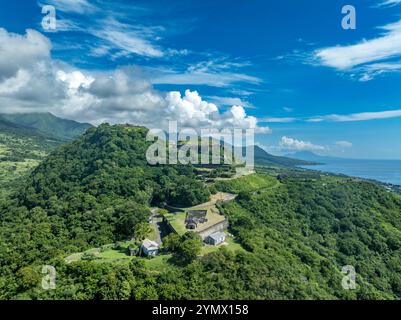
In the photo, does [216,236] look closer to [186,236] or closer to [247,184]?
[186,236]

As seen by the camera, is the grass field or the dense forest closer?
the dense forest

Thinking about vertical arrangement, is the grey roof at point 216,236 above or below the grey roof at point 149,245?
above

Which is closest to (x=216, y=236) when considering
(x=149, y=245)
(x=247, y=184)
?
(x=149, y=245)

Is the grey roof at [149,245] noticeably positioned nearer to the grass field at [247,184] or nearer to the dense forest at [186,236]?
the dense forest at [186,236]

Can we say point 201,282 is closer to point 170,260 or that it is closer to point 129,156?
point 170,260

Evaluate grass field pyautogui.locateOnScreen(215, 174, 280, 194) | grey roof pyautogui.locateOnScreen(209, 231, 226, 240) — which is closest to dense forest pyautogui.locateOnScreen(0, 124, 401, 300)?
grass field pyautogui.locateOnScreen(215, 174, 280, 194)

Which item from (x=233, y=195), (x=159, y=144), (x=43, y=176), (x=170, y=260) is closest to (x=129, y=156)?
(x=159, y=144)

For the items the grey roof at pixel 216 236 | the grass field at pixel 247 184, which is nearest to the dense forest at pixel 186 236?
the grass field at pixel 247 184

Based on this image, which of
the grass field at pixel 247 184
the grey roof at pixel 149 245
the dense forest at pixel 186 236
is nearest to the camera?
the dense forest at pixel 186 236

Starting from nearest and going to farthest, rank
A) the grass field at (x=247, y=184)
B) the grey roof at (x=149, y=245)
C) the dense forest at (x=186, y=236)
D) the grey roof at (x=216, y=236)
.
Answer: the dense forest at (x=186, y=236)
the grey roof at (x=149, y=245)
the grey roof at (x=216, y=236)
the grass field at (x=247, y=184)

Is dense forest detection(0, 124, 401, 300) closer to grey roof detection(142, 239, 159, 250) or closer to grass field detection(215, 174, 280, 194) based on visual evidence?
grass field detection(215, 174, 280, 194)
